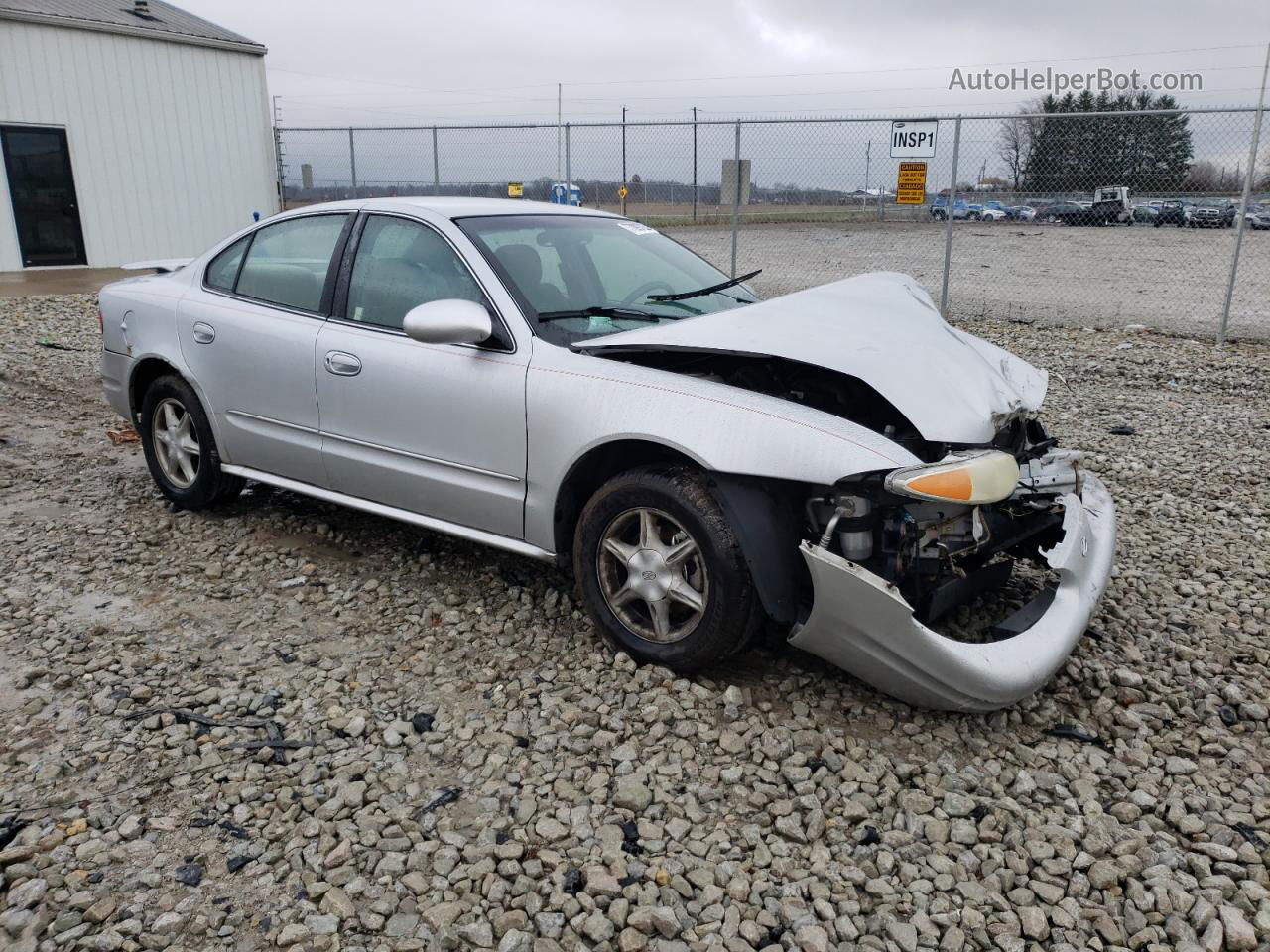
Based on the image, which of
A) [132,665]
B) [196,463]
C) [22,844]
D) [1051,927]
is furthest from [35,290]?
[1051,927]

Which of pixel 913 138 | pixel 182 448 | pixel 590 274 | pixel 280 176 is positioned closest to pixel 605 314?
pixel 590 274

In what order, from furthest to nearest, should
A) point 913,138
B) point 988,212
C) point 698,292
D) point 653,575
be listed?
point 988,212, point 913,138, point 698,292, point 653,575

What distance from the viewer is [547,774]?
2975 mm

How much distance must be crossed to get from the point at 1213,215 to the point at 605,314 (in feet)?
35.3

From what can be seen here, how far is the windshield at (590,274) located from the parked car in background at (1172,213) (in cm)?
926

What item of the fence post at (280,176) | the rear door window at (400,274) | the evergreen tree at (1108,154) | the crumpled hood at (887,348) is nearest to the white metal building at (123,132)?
the fence post at (280,176)

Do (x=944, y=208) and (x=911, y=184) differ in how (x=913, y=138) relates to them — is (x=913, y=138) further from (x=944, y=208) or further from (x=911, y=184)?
(x=944, y=208)

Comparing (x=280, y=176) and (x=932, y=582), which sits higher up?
(x=280, y=176)

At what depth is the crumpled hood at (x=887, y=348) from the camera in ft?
10.4

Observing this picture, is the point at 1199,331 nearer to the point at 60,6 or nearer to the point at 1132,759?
the point at 1132,759

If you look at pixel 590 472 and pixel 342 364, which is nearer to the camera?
pixel 590 472

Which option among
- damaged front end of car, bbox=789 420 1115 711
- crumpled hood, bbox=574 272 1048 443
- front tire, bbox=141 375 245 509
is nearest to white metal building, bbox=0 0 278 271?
front tire, bbox=141 375 245 509

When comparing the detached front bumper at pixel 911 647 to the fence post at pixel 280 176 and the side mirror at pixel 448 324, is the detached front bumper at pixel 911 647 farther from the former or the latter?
the fence post at pixel 280 176

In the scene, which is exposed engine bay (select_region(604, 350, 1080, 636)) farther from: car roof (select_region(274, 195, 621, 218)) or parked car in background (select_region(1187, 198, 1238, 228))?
parked car in background (select_region(1187, 198, 1238, 228))
